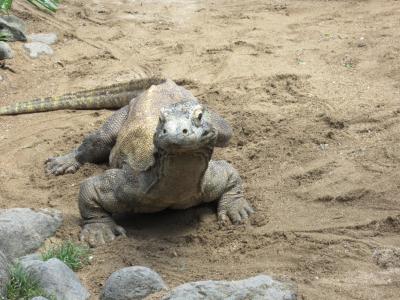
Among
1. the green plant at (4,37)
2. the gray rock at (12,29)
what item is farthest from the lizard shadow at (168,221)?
the gray rock at (12,29)

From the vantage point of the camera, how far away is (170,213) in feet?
19.6

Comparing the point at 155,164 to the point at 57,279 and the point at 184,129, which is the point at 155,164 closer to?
the point at 184,129

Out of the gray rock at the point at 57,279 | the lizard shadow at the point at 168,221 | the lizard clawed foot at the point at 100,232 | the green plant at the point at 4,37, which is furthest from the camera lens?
the green plant at the point at 4,37

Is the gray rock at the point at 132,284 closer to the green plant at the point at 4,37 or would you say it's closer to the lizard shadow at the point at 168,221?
the lizard shadow at the point at 168,221

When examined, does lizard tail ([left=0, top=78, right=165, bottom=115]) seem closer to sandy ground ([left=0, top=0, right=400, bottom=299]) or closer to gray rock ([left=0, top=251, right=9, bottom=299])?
sandy ground ([left=0, top=0, right=400, bottom=299])

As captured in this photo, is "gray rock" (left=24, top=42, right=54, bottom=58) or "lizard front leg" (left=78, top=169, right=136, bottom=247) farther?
"gray rock" (left=24, top=42, right=54, bottom=58)

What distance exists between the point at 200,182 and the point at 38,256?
121 cm

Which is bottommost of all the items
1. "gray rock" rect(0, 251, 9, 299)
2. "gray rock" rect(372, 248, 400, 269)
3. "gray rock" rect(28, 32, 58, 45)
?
"gray rock" rect(28, 32, 58, 45)

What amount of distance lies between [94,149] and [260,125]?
151 cm

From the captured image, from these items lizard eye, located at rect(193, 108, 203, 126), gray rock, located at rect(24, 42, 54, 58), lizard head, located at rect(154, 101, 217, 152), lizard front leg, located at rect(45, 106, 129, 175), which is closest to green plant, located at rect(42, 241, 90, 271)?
lizard head, located at rect(154, 101, 217, 152)

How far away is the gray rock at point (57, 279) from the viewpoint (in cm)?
443

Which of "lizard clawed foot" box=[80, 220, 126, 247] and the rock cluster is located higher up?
the rock cluster

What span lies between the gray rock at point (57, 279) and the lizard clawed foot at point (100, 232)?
3.17ft

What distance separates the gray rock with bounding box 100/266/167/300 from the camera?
4.31 metres
